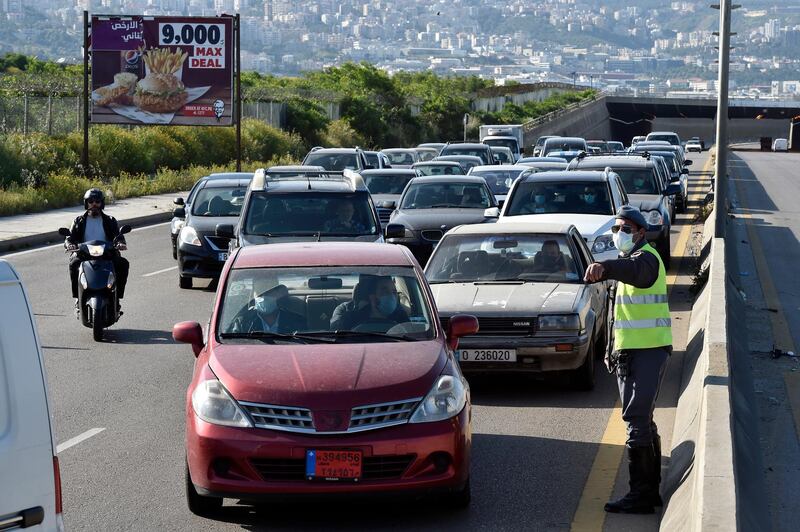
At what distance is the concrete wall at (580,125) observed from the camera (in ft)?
318

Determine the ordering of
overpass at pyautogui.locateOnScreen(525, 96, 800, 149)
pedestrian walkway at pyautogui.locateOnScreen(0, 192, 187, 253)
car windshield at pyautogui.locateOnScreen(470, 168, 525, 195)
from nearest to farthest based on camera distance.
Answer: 1. pedestrian walkway at pyautogui.locateOnScreen(0, 192, 187, 253)
2. car windshield at pyautogui.locateOnScreen(470, 168, 525, 195)
3. overpass at pyautogui.locateOnScreen(525, 96, 800, 149)

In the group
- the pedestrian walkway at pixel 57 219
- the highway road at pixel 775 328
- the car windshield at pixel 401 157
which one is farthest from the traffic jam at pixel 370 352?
the car windshield at pixel 401 157

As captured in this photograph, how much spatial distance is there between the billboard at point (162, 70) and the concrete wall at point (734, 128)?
12091 cm

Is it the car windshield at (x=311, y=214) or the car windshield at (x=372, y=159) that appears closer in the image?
the car windshield at (x=311, y=214)

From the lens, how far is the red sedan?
7168 millimetres

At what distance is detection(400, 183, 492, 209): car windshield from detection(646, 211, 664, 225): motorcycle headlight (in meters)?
2.64

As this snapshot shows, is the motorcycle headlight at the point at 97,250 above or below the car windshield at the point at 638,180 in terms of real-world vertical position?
above

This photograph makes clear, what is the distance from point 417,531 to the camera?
24.5 ft

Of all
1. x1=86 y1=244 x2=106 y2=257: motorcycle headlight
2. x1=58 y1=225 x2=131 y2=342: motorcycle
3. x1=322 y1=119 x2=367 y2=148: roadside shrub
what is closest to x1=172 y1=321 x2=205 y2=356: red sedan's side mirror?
x1=58 y1=225 x2=131 y2=342: motorcycle

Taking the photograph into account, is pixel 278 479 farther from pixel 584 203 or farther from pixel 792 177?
pixel 792 177

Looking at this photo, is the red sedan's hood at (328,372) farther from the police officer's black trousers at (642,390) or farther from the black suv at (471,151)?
the black suv at (471,151)

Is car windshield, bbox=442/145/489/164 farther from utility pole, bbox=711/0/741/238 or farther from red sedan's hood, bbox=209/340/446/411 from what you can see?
red sedan's hood, bbox=209/340/446/411

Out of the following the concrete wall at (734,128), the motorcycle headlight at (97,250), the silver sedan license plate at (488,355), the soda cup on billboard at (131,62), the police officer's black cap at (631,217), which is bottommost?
the concrete wall at (734,128)

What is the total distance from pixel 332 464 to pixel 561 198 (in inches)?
467
